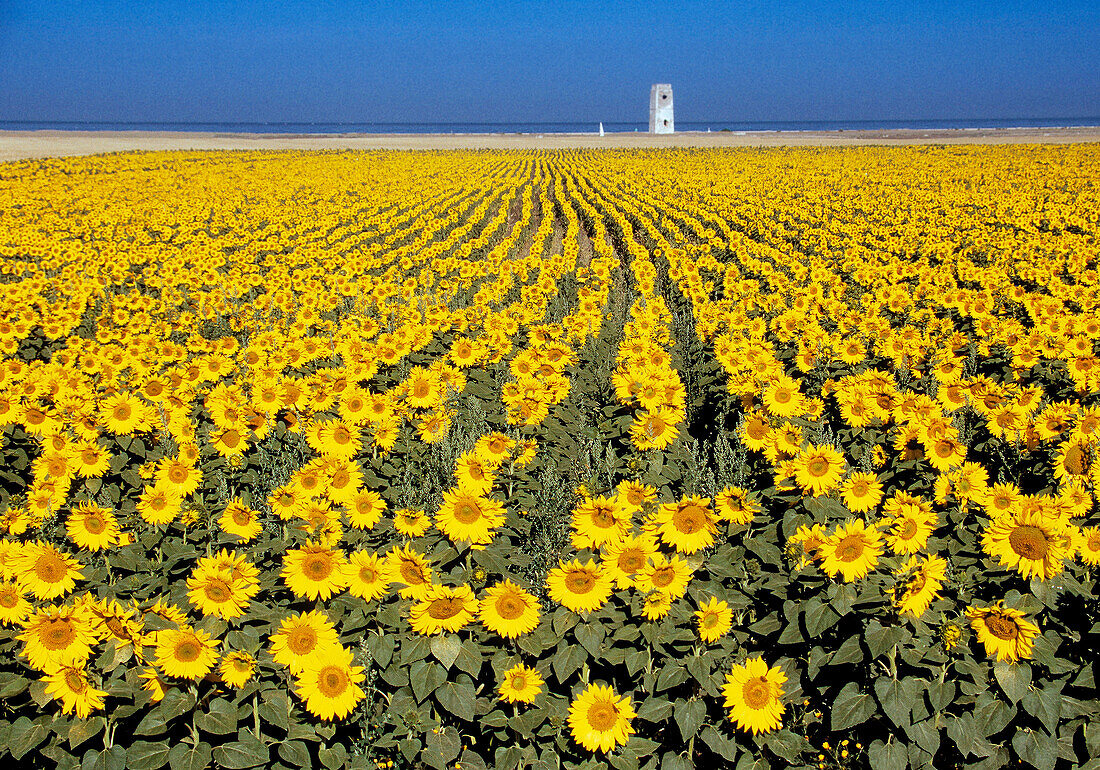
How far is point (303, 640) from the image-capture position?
2672mm

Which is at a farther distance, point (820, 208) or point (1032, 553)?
point (820, 208)

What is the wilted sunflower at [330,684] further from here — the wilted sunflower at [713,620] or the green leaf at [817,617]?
the green leaf at [817,617]

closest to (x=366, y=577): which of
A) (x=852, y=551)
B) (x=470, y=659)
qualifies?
(x=470, y=659)

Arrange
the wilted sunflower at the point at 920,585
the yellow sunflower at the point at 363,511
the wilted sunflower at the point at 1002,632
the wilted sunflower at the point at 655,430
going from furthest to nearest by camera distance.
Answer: the wilted sunflower at the point at 655,430 < the yellow sunflower at the point at 363,511 < the wilted sunflower at the point at 920,585 < the wilted sunflower at the point at 1002,632

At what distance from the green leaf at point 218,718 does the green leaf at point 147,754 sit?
146mm

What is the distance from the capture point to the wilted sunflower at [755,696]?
8.88ft

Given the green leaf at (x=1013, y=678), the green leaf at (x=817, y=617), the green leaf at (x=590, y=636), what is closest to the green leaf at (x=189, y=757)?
the green leaf at (x=590, y=636)

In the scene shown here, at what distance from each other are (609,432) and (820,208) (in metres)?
19.6

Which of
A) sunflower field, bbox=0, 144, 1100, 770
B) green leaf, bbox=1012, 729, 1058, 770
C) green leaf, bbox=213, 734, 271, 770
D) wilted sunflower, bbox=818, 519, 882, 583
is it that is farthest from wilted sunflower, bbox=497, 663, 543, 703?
green leaf, bbox=1012, 729, 1058, 770

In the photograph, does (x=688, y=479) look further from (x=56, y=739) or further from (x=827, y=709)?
(x=56, y=739)

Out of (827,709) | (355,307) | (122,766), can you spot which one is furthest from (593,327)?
(122,766)

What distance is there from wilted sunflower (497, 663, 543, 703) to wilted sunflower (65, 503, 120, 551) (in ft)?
6.42

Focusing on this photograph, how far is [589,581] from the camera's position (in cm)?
279

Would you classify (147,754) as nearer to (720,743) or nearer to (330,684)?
(330,684)
